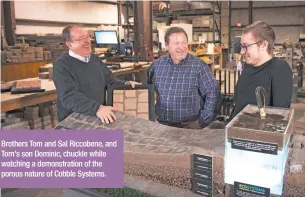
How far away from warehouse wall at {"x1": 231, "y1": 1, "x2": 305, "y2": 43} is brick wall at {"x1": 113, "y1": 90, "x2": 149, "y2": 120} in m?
13.1

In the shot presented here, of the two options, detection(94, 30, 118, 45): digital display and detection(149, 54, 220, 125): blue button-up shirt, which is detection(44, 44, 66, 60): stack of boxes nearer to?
detection(94, 30, 118, 45): digital display

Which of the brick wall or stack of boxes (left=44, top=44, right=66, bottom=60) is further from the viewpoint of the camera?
stack of boxes (left=44, top=44, right=66, bottom=60)

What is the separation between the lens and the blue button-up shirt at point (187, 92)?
2.21m

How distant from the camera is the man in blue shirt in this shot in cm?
221

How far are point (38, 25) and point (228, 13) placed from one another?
828cm

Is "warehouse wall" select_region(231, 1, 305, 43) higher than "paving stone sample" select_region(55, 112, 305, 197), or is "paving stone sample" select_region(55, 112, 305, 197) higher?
"warehouse wall" select_region(231, 1, 305, 43)

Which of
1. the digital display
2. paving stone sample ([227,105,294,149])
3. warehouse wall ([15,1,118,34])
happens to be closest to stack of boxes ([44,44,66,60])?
the digital display

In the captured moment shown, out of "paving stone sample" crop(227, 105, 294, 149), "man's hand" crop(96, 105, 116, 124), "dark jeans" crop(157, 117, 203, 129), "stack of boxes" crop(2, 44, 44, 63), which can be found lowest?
"dark jeans" crop(157, 117, 203, 129)

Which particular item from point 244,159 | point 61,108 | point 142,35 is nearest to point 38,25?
point 142,35

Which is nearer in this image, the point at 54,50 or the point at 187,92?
the point at 187,92

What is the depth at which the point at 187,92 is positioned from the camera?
2223 millimetres

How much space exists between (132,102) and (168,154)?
0.85m

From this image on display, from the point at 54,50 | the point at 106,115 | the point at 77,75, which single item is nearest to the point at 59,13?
the point at 54,50

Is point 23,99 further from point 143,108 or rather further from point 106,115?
point 106,115
